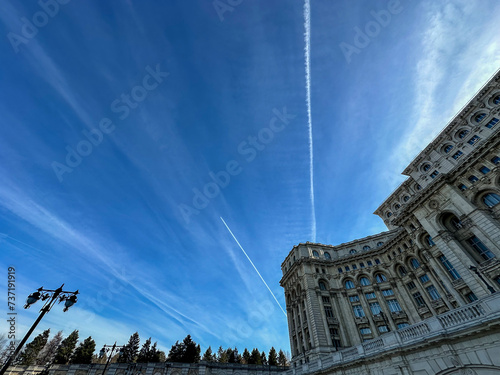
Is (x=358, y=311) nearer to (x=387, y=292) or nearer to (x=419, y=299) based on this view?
→ (x=387, y=292)

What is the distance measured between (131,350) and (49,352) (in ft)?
91.3

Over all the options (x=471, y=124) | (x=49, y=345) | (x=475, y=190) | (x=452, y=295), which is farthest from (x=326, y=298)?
(x=49, y=345)

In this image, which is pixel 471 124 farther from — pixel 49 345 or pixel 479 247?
pixel 49 345

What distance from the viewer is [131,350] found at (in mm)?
65625

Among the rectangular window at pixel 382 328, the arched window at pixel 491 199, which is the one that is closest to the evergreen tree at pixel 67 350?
the rectangular window at pixel 382 328

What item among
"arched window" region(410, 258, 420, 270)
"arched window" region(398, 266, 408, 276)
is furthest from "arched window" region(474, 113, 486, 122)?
"arched window" region(398, 266, 408, 276)

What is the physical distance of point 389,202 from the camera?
49.1 m

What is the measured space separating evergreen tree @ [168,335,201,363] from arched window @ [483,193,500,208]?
6538cm

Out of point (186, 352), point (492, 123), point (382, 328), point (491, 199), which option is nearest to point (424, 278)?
point (382, 328)

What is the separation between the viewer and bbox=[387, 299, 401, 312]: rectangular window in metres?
37.7

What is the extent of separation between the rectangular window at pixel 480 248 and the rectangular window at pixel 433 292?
11289 millimetres

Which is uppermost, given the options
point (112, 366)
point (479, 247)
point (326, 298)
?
point (326, 298)

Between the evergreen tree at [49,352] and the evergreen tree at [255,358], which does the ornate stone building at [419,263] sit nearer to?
the evergreen tree at [255,358]

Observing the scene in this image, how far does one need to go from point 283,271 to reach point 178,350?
119 ft
